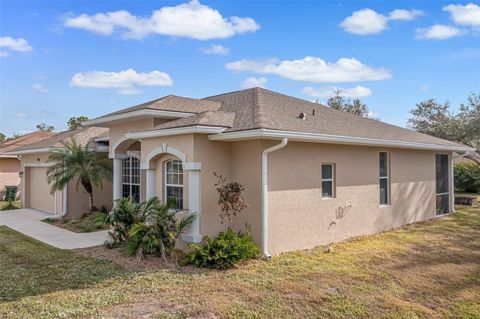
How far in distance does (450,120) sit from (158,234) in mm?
31418

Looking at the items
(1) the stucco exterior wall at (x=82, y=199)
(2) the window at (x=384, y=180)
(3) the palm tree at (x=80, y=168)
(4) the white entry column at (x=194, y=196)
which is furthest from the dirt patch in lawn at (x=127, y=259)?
(2) the window at (x=384, y=180)

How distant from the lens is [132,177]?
47.8 feet

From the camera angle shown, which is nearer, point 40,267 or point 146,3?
point 40,267

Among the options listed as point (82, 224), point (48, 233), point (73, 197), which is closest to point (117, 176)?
point (82, 224)

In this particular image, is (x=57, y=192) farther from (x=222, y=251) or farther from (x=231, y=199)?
(x=222, y=251)

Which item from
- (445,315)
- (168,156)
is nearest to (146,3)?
(168,156)

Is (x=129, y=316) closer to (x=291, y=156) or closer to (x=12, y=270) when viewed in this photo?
(x=12, y=270)

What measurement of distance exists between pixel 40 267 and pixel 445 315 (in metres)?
8.50

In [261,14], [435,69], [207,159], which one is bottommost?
[207,159]

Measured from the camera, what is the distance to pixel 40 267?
8.40 meters

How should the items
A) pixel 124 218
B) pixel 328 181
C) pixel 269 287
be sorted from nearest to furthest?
pixel 269 287 → pixel 124 218 → pixel 328 181

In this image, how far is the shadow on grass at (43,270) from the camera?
22.7 ft

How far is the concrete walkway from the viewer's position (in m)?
11.2

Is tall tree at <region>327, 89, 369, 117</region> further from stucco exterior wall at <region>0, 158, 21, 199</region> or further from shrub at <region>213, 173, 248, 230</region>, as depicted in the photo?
shrub at <region>213, 173, 248, 230</region>
